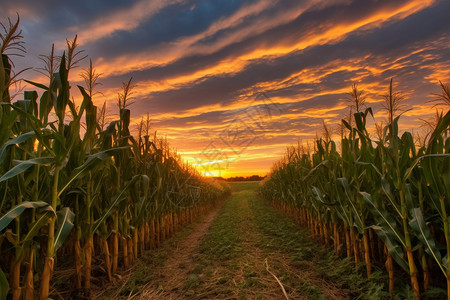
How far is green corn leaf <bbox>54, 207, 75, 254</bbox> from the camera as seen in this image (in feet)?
7.82

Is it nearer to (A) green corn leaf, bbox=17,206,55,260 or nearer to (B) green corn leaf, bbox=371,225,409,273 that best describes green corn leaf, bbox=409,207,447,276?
(B) green corn leaf, bbox=371,225,409,273

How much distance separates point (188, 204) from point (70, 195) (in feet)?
26.7

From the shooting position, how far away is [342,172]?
4.12 m

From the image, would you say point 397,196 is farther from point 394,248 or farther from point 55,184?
point 55,184

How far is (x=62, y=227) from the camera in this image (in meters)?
2.42

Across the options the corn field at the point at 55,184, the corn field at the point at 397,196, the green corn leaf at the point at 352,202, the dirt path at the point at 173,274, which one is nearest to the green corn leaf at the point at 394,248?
the corn field at the point at 397,196

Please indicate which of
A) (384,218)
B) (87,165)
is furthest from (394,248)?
(87,165)

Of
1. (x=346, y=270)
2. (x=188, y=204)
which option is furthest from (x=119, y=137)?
(x=188, y=204)

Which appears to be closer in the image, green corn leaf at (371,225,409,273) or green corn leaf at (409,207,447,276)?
green corn leaf at (409,207,447,276)

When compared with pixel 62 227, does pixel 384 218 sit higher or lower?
lower

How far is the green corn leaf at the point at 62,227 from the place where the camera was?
2.38 meters

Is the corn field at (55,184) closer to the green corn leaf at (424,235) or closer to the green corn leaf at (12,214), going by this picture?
the green corn leaf at (12,214)

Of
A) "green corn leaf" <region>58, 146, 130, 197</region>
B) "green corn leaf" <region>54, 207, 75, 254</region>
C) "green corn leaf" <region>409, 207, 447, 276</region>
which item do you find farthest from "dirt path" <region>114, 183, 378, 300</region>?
"green corn leaf" <region>58, 146, 130, 197</region>

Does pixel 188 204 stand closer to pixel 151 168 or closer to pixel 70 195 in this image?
pixel 151 168
